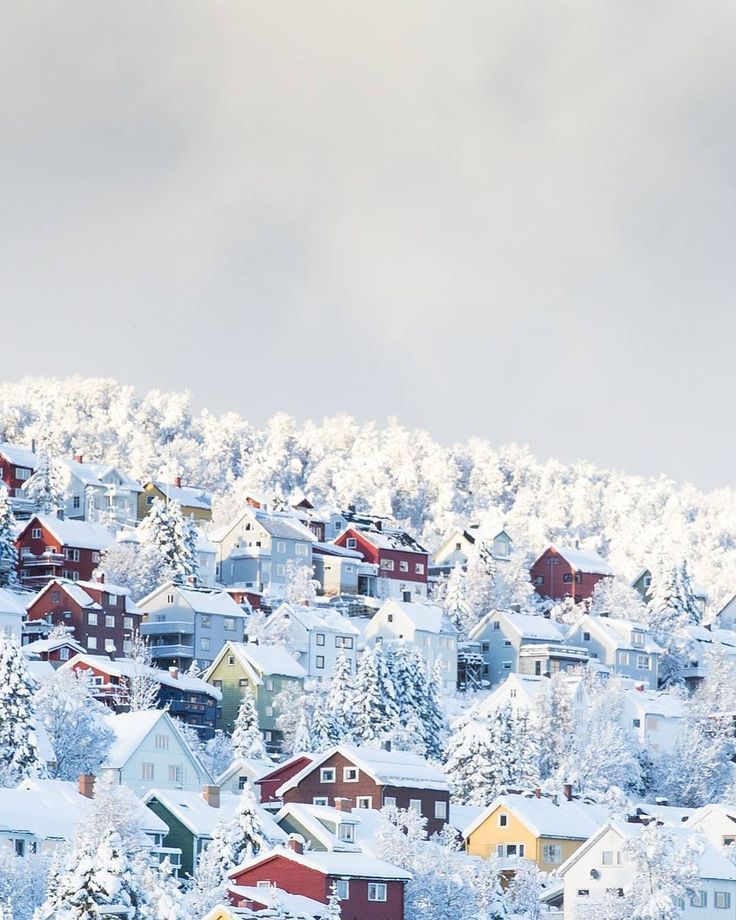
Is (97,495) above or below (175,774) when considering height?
above

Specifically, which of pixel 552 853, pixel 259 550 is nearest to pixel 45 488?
pixel 259 550

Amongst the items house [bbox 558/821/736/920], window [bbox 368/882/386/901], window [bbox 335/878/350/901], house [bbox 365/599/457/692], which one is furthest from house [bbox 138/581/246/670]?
window [bbox 335/878/350/901]

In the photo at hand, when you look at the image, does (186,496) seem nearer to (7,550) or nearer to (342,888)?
(7,550)

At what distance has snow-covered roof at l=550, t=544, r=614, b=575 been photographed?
149000mm

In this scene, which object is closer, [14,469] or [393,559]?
[393,559]

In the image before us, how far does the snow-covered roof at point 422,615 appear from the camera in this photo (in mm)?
125062

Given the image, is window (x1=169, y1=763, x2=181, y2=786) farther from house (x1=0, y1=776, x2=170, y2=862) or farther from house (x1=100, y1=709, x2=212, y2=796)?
house (x1=0, y1=776, x2=170, y2=862)

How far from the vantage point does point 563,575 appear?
149000 millimetres

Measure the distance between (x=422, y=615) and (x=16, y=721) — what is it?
4318 cm

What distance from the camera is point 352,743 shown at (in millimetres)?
102312

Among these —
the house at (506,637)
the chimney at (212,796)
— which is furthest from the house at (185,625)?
the chimney at (212,796)

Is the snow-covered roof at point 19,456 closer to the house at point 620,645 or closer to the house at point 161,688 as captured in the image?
the house at point 620,645

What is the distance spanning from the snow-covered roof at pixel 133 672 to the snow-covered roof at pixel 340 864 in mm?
28563

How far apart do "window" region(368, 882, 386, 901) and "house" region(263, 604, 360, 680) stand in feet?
138
